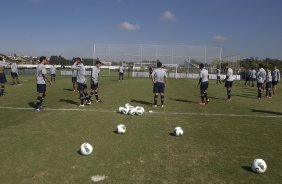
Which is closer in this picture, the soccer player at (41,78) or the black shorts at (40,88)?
the soccer player at (41,78)

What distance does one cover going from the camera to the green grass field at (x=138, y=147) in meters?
6.59

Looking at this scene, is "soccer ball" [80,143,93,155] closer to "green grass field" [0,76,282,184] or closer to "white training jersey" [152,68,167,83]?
"green grass field" [0,76,282,184]

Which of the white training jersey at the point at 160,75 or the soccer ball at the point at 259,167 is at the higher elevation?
the white training jersey at the point at 160,75

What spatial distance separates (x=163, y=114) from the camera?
1430cm

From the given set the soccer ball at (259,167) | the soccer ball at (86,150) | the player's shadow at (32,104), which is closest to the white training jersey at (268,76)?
the player's shadow at (32,104)

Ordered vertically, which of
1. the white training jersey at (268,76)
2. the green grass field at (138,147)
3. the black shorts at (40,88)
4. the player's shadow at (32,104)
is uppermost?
the white training jersey at (268,76)

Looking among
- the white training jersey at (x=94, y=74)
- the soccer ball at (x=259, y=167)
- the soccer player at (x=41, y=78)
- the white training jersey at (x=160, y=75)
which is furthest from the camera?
the white training jersey at (x=94, y=74)

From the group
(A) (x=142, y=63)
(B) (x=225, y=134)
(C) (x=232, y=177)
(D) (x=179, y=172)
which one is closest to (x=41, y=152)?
(D) (x=179, y=172)

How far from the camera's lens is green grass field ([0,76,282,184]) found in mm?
6590

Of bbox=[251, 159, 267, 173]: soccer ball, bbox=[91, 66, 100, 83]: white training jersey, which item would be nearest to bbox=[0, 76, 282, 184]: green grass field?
bbox=[251, 159, 267, 173]: soccer ball

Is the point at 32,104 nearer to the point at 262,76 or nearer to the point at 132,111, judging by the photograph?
the point at 132,111

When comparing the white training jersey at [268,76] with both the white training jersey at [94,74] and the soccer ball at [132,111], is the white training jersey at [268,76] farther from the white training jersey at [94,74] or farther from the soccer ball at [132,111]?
the soccer ball at [132,111]

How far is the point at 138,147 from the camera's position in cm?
862

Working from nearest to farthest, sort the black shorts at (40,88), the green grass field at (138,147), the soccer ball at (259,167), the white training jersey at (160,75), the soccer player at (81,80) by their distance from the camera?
1. the green grass field at (138,147)
2. the soccer ball at (259,167)
3. the black shorts at (40,88)
4. the soccer player at (81,80)
5. the white training jersey at (160,75)
